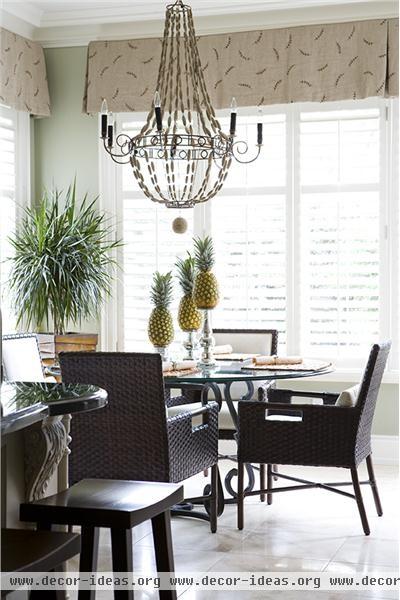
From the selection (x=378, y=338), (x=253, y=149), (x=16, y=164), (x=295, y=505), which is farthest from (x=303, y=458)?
(x=16, y=164)

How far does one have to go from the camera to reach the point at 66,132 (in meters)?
6.32

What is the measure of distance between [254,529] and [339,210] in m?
2.37

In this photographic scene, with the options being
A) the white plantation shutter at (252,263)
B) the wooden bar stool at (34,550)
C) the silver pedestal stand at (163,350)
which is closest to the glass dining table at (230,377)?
the silver pedestal stand at (163,350)

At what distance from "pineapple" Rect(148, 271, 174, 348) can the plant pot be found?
132 centimetres

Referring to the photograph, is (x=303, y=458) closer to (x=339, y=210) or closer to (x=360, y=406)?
(x=360, y=406)

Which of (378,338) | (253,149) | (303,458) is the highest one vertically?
(253,149)

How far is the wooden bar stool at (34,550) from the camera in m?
1.96

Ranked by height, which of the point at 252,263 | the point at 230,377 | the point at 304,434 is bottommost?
the point at 304,434

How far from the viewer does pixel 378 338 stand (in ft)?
18.8

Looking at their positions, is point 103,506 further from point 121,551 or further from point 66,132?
point 66,132

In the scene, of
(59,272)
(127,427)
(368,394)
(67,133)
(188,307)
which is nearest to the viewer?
(127,427)

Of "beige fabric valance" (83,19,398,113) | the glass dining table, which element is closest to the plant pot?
the glass dining table

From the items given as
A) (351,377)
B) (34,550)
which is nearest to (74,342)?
(351,377)

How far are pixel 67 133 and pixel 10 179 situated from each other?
0.53 metres
